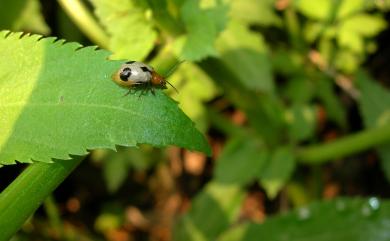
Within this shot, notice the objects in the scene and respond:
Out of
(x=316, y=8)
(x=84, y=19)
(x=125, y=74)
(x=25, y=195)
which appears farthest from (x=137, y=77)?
(x=316, y=8)

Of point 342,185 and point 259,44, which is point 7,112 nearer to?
point 259,44

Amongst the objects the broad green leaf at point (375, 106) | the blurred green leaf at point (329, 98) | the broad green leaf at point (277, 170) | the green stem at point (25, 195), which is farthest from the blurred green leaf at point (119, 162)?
the green stem at point (25, 195)

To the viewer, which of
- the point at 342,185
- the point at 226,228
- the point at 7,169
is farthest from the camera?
the point at 342,185

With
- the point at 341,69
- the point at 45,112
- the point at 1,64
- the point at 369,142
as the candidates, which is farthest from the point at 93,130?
the point at 341,69

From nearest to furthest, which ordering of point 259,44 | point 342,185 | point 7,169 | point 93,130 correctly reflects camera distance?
point 93,130, point 259,44, point 7,169, point 342,185

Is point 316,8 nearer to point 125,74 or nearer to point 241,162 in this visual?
point 241,162

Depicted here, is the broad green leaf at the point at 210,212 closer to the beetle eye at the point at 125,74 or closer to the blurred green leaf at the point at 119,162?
the blurred green leaf at the point at 119,162

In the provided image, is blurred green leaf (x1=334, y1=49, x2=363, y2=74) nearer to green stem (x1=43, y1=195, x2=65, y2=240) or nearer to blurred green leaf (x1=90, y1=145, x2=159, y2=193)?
blurred green leaf (x1=90, y1=145, x2=159, y2=193)
